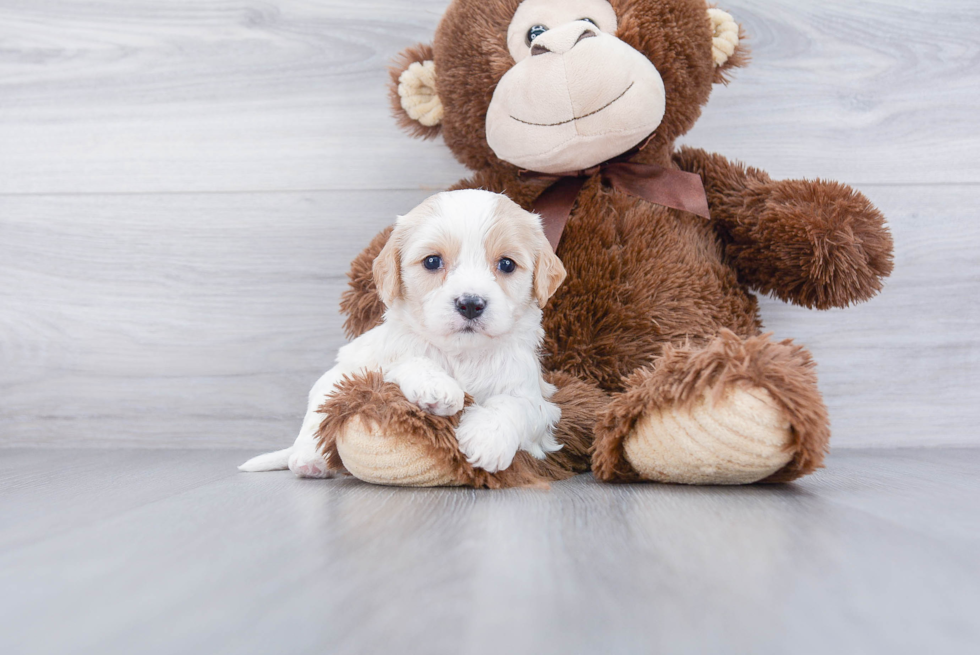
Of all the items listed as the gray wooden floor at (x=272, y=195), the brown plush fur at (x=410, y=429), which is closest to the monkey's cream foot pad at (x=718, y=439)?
the brown plush fur at (x=410, y=429)

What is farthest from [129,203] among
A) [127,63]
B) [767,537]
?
[767,537]

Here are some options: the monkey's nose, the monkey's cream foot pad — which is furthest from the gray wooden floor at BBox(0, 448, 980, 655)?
the monkey's nose

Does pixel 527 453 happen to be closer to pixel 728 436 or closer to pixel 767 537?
pixel 728 436

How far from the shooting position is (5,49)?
5.23 feet

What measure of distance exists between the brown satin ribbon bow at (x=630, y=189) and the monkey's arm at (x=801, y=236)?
7 centimetres

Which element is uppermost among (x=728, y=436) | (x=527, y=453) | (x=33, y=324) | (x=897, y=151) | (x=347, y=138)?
(x=897, y=151)

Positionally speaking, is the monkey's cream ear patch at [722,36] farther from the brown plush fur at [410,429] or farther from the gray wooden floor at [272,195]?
the brown plush fur at [410,429]

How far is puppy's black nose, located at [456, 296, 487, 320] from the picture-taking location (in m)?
0.93

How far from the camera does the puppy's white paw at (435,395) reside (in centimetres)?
89

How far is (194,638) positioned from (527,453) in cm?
61

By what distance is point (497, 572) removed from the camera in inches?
21.5

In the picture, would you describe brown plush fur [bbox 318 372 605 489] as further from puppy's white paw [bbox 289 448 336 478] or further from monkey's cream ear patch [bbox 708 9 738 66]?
monkey's cream ear patch [bbox 708 9 738 66]

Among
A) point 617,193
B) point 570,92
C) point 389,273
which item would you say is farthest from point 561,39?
point 389,273

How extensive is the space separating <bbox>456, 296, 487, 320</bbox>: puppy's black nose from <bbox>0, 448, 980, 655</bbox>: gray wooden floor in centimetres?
24
